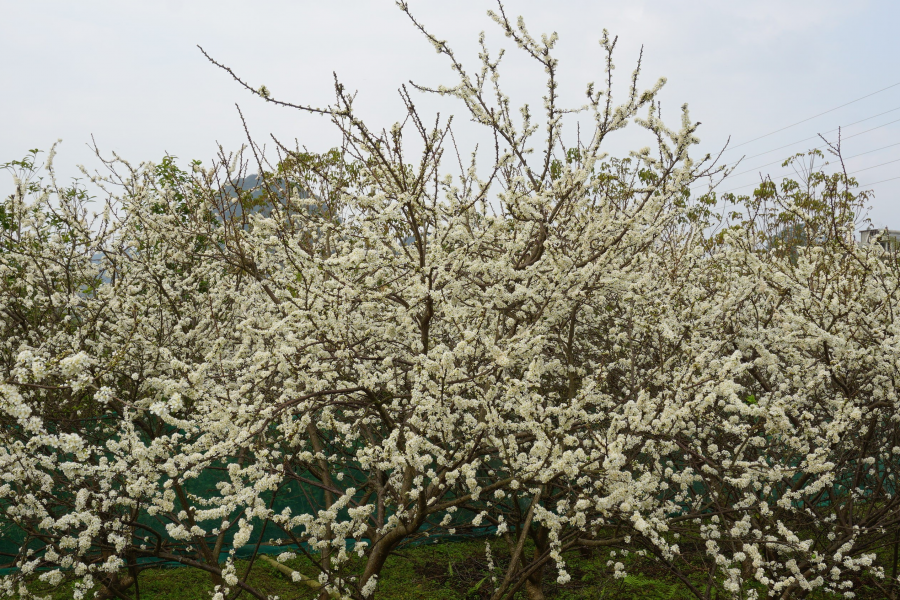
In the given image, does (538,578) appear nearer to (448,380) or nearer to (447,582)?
(447,582)

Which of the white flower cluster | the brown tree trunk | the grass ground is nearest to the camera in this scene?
the white flower cluster

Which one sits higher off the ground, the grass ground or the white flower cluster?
the white flower cluster

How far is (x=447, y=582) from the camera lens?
5.94m

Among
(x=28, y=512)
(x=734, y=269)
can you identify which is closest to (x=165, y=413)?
(x=28, y=512)

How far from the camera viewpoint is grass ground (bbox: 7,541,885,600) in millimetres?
5438

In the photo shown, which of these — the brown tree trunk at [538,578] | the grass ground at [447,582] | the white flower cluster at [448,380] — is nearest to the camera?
the white flower cluster at [448,380]

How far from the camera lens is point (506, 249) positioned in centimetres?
452

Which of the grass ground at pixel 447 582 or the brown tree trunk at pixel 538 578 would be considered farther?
the grass ground at pixel 447 582

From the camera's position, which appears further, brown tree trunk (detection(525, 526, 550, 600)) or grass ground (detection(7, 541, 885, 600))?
grass ground (detection(7, 541, 885, 600))

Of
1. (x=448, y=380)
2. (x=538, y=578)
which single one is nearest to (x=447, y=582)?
(x=538, y=578)

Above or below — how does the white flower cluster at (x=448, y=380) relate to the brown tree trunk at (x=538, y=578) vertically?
above

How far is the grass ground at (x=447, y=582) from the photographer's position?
5438mm

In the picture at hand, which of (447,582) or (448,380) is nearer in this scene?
(448,380)

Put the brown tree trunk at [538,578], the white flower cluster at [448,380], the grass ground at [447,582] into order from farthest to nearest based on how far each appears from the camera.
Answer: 1. the grass ground at [447,582]
2. the brown tree trunk at [538,578]
3. the white flower cluster at [448,380]
